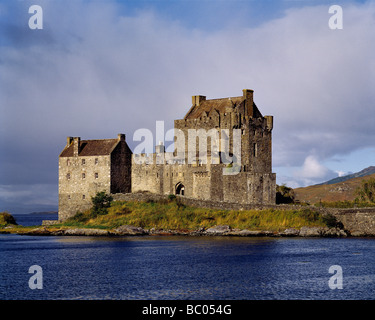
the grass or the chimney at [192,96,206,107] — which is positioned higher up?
the chimney at [192,96,206,107]

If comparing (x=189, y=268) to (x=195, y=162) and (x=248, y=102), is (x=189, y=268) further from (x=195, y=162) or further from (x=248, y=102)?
(x=248, y=102)

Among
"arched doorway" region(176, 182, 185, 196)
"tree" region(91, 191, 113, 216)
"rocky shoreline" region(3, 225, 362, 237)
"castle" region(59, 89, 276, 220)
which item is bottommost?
"rocky shoreline" region(3, 225, 362, 237)

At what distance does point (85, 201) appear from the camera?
2982 inches

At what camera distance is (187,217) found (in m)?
67.2

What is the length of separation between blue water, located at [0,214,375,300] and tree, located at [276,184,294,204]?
594 inches

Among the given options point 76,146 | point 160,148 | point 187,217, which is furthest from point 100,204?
point 187,217

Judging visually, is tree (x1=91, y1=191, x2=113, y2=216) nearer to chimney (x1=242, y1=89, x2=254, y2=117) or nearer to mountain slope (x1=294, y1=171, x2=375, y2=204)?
chimney (x1=242, y1=89, x2=254, y2=117)

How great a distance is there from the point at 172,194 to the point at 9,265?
27941 mm

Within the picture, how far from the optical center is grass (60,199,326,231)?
209ft

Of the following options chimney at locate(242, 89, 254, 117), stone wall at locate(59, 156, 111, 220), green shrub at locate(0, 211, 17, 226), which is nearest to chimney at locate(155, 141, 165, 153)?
stone wall at locate(59, 156, 111, 220)

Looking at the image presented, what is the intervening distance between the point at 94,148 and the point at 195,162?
527 inches

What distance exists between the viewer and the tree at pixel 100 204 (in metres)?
71.4

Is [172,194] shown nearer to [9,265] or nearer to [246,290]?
[9,265]
